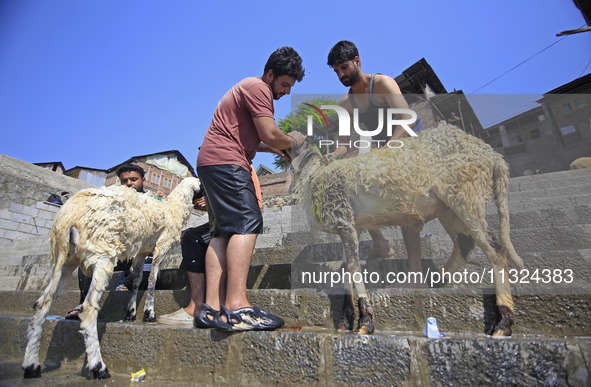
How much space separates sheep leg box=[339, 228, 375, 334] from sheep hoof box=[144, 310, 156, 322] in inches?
82.8

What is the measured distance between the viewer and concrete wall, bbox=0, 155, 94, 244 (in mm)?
8820

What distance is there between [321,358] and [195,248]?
72.1 inches

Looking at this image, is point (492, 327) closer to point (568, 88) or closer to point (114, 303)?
point (114, 303)

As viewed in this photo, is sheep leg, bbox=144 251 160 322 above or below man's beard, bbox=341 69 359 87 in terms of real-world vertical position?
below

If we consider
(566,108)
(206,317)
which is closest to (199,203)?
(206,317)

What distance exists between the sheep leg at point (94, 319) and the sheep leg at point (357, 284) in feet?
6.07

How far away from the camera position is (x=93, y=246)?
244cm

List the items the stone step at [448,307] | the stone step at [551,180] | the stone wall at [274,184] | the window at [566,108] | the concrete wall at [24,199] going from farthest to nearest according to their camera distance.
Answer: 1. the stone wall at [274,184]
2. the concrete wall at [24,199]
3. the window at [566,108]
4. the stone step at [551,180]
5. the stone step at [448,307]

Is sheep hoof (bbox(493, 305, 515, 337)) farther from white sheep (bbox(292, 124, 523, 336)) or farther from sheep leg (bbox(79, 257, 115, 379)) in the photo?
sheep leg (bbox(79, 257, 115, 379))

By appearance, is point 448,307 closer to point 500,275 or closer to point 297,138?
point 500,275

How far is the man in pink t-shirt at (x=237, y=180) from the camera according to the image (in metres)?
2.06

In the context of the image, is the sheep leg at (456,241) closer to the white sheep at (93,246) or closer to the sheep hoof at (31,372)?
the white sheep at (93,246)

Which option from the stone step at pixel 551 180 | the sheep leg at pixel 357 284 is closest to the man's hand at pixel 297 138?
the sheep leg at pixel 357 284

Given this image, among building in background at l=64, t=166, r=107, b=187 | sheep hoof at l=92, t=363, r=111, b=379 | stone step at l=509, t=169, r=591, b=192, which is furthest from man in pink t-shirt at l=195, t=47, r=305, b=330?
building in background at l=64, t=166, r=107, b=187
